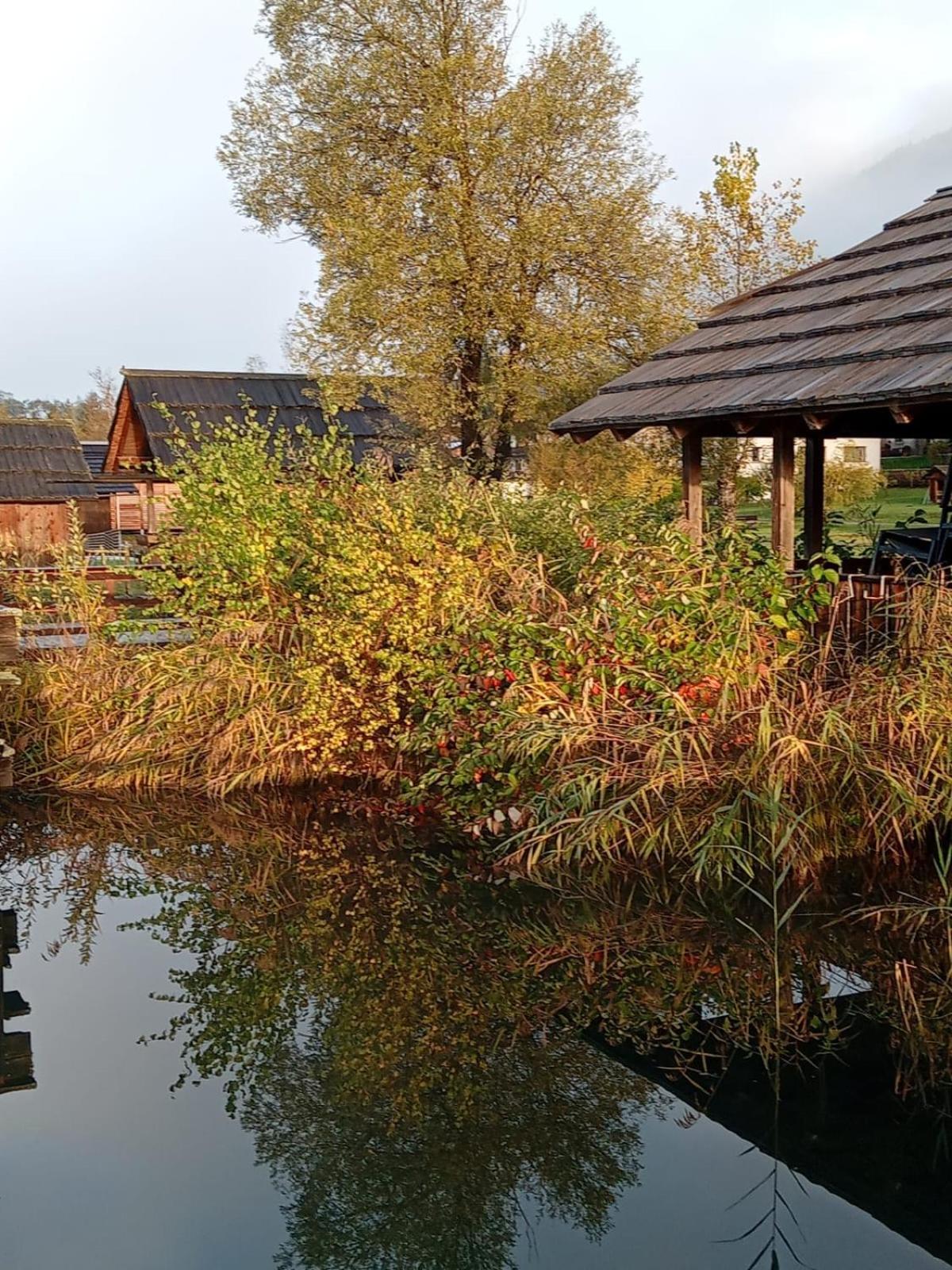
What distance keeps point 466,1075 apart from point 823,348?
6663 mm

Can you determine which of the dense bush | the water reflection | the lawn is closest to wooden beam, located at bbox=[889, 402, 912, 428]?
the dense bush

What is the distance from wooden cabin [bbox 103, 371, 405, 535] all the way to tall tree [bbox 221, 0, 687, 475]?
434cm

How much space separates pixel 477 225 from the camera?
20.4 meters

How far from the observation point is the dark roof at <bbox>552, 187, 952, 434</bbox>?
849 centimetres

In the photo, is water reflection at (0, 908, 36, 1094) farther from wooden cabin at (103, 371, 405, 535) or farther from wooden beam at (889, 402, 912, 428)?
wooden cabin at (103, 371, 405, 535)

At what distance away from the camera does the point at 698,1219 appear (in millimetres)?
4152

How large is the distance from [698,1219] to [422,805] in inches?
207

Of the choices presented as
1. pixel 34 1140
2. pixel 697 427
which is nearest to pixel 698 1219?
pixel 34 1140

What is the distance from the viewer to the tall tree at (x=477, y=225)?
20.3 metres

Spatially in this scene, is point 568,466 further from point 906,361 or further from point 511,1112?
point 511,1112

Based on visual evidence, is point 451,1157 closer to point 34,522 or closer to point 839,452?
point 34,522

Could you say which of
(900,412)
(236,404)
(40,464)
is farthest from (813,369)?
(40,464)

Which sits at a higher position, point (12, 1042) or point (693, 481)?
point (693, 481)

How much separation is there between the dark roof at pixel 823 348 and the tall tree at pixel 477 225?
27.1 ft
